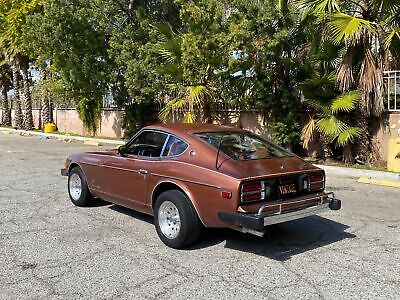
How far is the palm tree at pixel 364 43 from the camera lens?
10.9 meters

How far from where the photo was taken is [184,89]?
13719mm

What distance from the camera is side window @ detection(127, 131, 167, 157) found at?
20.2ft

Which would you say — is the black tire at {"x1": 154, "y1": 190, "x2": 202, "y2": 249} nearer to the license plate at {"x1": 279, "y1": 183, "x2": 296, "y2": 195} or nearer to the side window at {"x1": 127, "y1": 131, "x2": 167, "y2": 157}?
the side window at {"x1": 127, "y1": 131, "x2": 167, "y2": 157}

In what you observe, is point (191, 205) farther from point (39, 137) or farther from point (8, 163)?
point (39, 137)

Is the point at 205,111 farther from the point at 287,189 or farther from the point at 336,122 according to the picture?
the point at 287,189

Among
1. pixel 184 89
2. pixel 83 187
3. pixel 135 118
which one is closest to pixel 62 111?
pixel 135 118

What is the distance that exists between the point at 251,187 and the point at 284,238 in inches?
55.0

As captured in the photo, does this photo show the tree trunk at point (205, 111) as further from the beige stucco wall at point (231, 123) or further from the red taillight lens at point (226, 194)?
the red taillight lens at point (226, 194)

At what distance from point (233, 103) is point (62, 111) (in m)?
16.2

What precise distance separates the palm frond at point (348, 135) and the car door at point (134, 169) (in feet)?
21.5

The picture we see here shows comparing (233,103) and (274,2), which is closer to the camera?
(274,2)

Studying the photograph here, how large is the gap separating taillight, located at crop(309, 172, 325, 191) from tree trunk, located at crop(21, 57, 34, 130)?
87.6 ft

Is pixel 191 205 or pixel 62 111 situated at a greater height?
pixel 62 111

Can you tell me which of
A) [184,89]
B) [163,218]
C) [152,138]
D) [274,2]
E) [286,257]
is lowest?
[286,257]
